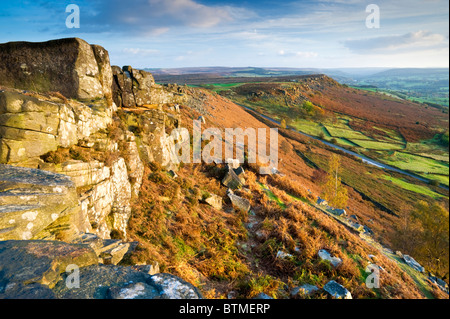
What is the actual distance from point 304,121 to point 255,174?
287 feet

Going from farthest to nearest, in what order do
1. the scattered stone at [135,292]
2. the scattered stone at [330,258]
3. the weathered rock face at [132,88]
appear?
the weathered rock face at [132,88] → the scattered stone at [330,258] → the scattered stone at [135,292]

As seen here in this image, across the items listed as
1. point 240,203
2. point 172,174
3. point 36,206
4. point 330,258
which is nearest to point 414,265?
point 330,258

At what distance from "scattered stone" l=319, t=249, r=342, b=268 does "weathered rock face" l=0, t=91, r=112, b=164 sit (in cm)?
1280

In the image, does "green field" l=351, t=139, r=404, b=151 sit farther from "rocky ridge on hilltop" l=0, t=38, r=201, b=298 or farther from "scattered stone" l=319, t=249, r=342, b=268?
"rocky ridge on hilltop" l=0, t=38, r=201, b=298

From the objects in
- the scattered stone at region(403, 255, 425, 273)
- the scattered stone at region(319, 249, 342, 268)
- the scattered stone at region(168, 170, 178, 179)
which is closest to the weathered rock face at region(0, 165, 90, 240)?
the scattered stone at region(168, 170, 178, 179)

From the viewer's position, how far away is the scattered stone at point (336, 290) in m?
8.27

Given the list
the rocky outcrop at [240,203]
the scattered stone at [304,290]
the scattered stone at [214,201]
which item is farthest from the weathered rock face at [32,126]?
the scattered stone at [304,290]

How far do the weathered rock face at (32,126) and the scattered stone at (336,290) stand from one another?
1209cm

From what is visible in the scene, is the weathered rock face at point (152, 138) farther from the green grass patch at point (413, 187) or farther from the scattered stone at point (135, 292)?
the green grass patch at point (413, 187)

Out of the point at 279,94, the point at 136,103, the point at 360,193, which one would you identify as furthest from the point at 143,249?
the point at 279,94

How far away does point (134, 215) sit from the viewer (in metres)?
10.8

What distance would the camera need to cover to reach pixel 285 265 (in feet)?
33.9

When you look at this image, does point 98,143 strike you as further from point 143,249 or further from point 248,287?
point 248,287

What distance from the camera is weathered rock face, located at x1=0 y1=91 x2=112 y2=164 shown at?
6895 mm
